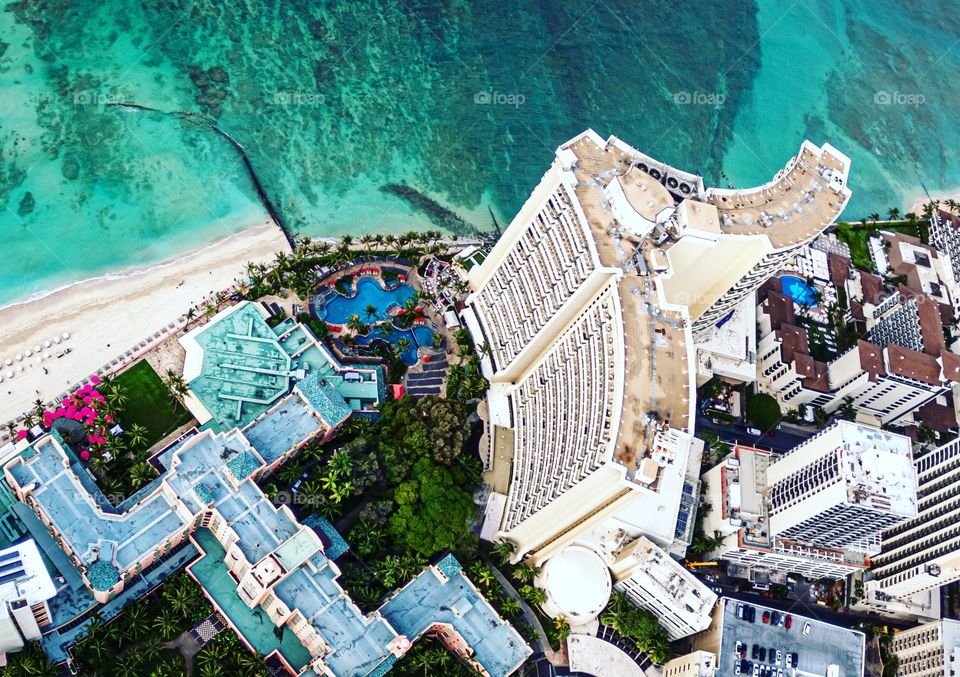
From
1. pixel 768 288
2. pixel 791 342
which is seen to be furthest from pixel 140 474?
pixel 768 288

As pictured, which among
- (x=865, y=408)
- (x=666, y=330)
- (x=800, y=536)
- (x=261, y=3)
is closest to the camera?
(x=666, y=330)

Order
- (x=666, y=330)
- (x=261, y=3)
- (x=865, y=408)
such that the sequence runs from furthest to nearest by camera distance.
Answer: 1. (x=261, y=3)
2. (x=865, y=408)
3. (x=666, y=330)

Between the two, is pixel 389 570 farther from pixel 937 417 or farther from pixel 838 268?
pixel 838 268

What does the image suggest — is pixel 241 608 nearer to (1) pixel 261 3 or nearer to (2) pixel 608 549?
(2) pixel 608 549

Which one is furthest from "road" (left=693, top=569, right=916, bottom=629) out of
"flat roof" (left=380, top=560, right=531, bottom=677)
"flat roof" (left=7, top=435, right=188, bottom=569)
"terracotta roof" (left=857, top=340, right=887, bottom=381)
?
"flat roof" (left=7, top=435, right=188, bottom=569)

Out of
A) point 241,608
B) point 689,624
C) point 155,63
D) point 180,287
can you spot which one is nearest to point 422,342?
point 180,287

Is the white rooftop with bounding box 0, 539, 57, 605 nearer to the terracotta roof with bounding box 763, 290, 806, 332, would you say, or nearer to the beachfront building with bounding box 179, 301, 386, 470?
the beachfront building with bounding box 179, 301, 386, 470

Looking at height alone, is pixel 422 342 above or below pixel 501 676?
above
